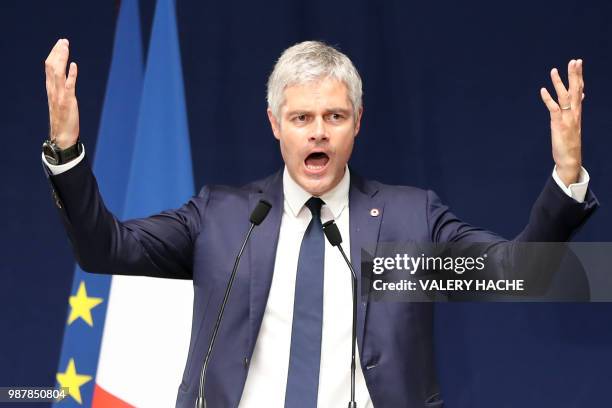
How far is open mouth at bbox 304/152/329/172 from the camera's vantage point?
1.97 meters

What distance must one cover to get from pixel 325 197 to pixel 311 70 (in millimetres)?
294

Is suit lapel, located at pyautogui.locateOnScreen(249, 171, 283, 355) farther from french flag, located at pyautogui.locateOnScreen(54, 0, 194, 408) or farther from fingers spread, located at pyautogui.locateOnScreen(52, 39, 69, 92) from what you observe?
french flag, located at pyautogui.locateOnScreen(54, 0, 194, 408)

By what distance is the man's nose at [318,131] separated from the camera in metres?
1.93

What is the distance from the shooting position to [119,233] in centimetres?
191

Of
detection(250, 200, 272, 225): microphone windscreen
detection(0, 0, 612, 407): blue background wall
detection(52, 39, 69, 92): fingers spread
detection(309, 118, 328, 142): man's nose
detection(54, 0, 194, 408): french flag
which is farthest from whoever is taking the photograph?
detection(0, 0, 612, 407): blue background wall

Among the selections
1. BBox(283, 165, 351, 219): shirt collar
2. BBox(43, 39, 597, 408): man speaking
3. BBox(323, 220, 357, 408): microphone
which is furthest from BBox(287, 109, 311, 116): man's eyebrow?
BBox(323, 220, 357, 408): microphone

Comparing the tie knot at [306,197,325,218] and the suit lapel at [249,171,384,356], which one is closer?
the suit lapel at [249,171,384,356]

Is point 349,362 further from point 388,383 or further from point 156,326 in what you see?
point 156,326

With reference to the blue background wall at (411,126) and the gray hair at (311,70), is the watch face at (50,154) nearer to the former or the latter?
the gray hair at (311,70)

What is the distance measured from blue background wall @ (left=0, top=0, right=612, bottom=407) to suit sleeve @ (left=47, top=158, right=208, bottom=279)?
1230 millimetres

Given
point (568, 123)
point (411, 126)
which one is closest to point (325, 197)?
point (568, 123)

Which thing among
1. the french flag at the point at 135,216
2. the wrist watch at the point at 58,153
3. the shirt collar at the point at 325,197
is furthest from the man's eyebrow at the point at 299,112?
the french flag at the point at 135,216

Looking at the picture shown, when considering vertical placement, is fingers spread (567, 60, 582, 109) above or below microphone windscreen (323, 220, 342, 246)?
above

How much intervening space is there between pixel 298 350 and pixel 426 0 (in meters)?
1.81
